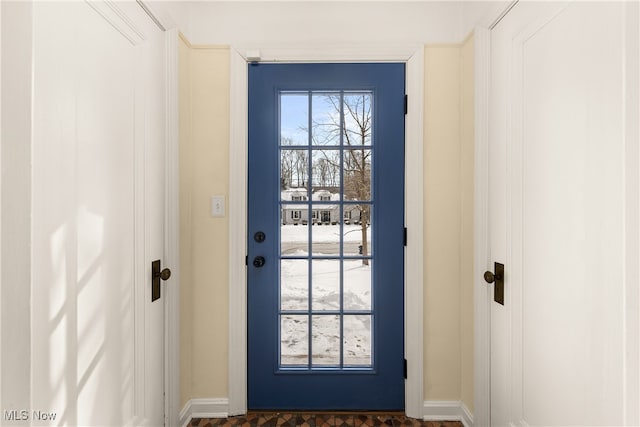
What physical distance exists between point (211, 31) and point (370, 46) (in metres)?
0.86

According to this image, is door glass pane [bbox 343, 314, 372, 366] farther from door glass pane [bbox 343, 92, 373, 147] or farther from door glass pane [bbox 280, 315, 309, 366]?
door glass pane [bbox 343, 92, 373, 147]

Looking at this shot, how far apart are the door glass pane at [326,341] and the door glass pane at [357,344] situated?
50mm

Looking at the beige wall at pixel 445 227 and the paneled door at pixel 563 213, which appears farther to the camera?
the beige wall at pixel 445 227

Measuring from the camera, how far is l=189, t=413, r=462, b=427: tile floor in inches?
68.2

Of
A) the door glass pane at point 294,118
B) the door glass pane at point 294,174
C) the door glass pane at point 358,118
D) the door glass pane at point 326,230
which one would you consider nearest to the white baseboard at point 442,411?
the door glass pane at point 326,230

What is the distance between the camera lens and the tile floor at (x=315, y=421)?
5.68 ft

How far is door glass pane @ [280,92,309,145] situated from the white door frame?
0.63 feet

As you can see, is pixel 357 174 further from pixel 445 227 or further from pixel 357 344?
pixel 357 344

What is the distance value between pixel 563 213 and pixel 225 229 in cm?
149

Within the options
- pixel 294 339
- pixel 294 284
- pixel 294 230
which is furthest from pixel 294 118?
pixel 294 339

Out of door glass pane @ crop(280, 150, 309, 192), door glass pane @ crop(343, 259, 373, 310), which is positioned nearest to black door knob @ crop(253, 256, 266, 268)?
door glass pane @ crop(280, 150, 309, 192)

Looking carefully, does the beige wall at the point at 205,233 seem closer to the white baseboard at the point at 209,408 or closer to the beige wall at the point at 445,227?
the white baseboard at the point at 209,408

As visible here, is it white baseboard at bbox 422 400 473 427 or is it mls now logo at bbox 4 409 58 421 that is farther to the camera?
white baseboard at bbox 422 400 473 427

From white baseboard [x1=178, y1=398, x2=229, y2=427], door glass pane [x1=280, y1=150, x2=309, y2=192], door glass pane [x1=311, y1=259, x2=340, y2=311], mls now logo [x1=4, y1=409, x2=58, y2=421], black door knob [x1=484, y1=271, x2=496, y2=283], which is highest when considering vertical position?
door glass pane [x1=280, y1=150, x2=309, y2=192]
